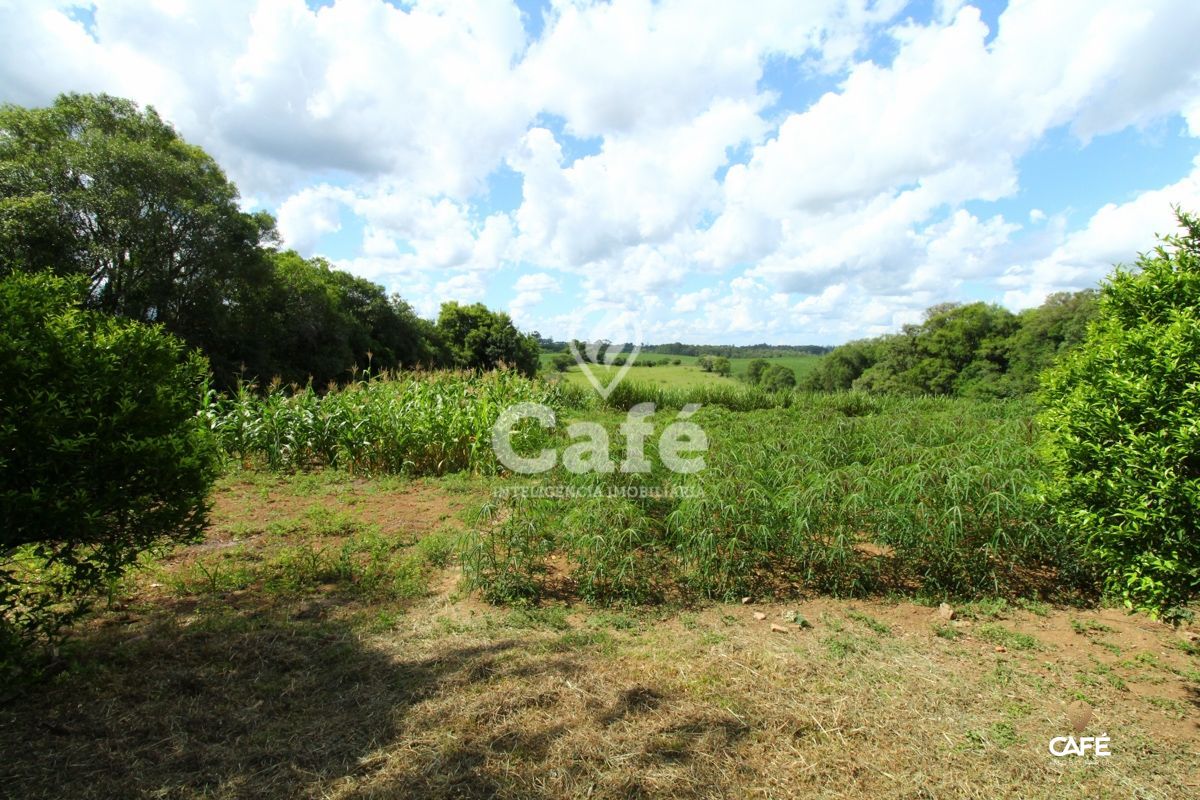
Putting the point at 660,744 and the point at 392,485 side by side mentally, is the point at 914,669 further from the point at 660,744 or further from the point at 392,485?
the point at 392,485

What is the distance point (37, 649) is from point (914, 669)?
4.20 metres

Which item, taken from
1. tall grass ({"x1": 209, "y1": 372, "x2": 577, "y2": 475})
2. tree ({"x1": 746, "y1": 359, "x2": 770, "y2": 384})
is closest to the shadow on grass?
tall grass ({"x1": 209, "y1": 372, "x2": 577, "y2": 475})

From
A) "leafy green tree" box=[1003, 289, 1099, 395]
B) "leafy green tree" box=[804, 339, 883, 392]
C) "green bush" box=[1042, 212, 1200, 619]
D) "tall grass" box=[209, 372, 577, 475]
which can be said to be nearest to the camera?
"green bush" box=[1042, 212, 1200, 619]

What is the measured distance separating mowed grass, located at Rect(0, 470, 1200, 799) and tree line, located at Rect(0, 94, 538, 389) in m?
8.07

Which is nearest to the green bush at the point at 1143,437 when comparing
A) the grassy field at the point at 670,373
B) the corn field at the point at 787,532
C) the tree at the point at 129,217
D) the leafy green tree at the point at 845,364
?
the corn field at the point at 787,532

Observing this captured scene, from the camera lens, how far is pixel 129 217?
46.4ft

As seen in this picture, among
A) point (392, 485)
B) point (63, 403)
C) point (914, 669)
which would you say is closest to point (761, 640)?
point (914, 669)

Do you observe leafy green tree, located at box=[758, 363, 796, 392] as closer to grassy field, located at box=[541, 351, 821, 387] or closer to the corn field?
grassy field, located at box=[541, 351, 821, 387]

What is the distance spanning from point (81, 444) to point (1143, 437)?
443 centimetres

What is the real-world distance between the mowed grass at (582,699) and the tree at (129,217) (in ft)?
46.1

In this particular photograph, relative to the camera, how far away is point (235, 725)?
227cm

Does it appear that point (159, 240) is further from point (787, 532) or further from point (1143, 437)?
point (1143, 437)

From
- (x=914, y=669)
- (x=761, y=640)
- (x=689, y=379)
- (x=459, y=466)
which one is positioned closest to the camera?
(x=914, y=669)

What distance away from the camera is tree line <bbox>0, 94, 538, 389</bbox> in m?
13.3
